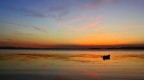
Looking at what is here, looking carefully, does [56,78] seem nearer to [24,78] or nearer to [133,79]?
[24,78]

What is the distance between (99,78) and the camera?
17547 millimetres

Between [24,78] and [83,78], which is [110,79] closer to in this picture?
[83,78]

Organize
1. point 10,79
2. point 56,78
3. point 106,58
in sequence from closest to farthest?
point 10,79 < point 56,78 < point 106,58

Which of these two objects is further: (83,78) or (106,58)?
(106,58)

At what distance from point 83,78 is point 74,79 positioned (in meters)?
0.82

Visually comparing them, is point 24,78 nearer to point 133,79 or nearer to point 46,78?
point 46,78

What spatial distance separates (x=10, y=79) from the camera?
16609mm

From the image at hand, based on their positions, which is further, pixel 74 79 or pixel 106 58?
pixel 106 58

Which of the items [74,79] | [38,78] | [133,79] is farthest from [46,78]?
[133,79]

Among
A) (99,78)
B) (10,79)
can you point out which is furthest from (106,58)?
(10,79)

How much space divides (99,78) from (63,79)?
261 cm

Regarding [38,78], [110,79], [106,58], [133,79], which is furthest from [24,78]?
[106,58]

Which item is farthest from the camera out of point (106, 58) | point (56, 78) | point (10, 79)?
point (106, 58)

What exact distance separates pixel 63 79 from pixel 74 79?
786 millimetres
